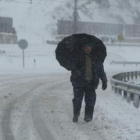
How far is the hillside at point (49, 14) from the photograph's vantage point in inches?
2618

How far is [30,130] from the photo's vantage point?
876 cm

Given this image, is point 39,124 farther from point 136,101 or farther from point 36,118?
point 136,101

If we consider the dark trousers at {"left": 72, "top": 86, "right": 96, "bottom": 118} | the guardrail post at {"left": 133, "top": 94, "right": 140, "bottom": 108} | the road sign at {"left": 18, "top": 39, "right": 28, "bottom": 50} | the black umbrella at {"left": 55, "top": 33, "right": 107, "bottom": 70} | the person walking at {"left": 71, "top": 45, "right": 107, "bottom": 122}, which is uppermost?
the black umbrella at {"left": 55, "top": 33, "right": 107, "bottom": 70}

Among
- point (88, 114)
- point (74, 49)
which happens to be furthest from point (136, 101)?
point (74, 49)

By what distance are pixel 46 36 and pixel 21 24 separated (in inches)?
207

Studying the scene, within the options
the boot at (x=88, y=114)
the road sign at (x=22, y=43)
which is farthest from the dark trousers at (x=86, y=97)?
the road sign at (x=22, y=43)

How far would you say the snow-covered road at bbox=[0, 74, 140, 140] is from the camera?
8312 millimetres

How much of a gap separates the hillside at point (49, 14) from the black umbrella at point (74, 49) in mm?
52088

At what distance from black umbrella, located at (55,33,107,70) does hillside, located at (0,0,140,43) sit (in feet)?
171

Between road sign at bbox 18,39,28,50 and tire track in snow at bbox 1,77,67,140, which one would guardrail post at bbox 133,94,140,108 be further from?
road sign at bbox 18,39,28,50

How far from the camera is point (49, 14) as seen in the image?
2766 inches

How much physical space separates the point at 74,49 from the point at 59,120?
1700 millimetres

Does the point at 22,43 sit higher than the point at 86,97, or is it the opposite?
the point at 86,97

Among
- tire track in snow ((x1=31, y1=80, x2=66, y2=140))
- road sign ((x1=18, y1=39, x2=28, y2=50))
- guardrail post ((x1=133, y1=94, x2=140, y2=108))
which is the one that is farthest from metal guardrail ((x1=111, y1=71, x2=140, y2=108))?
road sign ((x1=18, y1=39, x2=28, y2=50))
